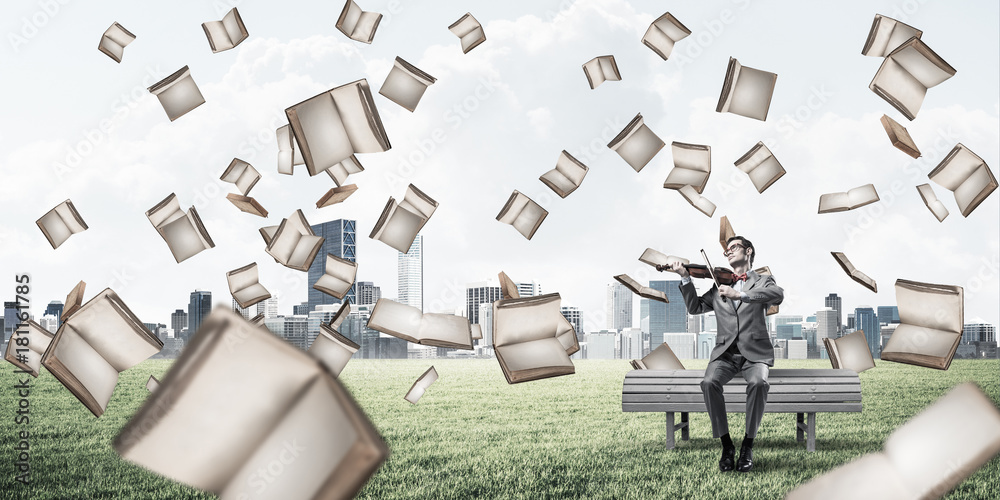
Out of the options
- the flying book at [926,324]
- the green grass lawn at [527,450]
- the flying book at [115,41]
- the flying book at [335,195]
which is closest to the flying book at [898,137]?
the flying book at [926,324]

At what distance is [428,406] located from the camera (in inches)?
339

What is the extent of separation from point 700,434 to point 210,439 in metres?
5.54

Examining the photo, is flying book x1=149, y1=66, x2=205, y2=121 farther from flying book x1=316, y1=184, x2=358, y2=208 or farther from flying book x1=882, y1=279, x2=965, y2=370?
flying book x1=882, y1=279, x2=965, y2=370

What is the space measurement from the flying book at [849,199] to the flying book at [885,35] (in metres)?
0.87

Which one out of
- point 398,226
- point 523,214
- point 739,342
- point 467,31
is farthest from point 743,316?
point 467,31

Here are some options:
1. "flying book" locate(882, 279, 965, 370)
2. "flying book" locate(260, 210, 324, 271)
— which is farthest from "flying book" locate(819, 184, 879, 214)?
"flying book" locate(260, 210, 324, 271)

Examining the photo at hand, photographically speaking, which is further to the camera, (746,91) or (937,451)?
(746,91)

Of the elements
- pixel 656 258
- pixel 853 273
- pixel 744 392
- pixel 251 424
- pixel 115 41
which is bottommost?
pixel 744 392

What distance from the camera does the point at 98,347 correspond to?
124 inches

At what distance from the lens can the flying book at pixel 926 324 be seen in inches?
159

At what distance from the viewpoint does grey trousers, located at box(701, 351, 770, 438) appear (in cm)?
466

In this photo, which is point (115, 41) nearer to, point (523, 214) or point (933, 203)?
point (523, 214)

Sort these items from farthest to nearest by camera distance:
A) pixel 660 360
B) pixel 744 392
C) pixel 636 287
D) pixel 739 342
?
pixel 660 360 → pixel 744 392 → pixel 739 342 → pixel 636 287

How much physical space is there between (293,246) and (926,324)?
11.8ft
